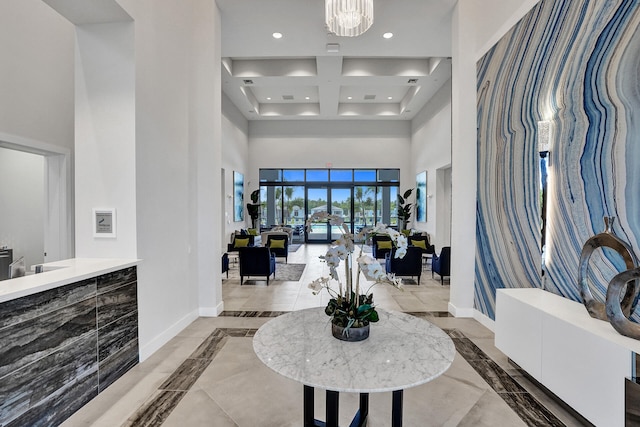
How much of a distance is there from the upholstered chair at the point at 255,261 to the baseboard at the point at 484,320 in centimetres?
384

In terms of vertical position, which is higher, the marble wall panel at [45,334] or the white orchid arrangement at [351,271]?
the white orchid arrangement at [351,271]

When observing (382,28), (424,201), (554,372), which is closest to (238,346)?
(554,372)

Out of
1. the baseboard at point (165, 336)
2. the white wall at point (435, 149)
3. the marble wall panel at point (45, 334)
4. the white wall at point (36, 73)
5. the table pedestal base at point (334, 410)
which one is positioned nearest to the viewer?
the table pedestal base at point (334, 410)

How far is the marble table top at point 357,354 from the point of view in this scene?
1464 mm

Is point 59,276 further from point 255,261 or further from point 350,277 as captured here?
point 255,261

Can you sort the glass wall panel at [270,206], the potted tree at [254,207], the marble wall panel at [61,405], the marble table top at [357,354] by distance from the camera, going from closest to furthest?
the marble table top at [357,354]
the marble wall panel at [61,405]
the potted tree at [254,207]
the glass wall panel at [270,206]

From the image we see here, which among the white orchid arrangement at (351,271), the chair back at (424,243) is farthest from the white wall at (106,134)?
the chair back at (424,243)

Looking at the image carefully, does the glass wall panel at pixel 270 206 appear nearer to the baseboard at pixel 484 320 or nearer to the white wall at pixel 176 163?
the white wall at pixel 176 163

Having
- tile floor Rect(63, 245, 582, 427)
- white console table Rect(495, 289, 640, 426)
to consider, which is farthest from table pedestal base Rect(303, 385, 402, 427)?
white console table Rect(495, 289, 640, 426)

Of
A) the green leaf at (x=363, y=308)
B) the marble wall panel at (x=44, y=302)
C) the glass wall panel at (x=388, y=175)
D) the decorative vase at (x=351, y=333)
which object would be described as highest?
the glass wall panel at (x=388, y=175)

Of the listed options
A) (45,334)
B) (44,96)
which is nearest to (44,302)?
(45,334)

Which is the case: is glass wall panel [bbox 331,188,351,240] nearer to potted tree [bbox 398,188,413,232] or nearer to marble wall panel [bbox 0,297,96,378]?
potted tree [bbox 398,188,413,232]

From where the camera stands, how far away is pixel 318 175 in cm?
1364

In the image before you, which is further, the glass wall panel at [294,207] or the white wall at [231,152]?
the glass wall panel at [294,207]
